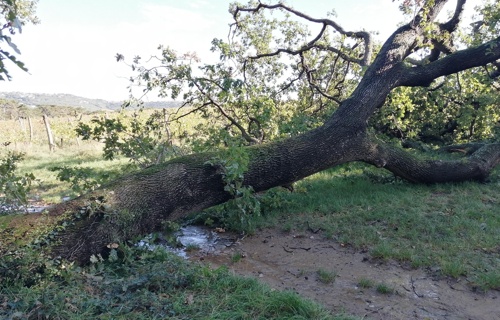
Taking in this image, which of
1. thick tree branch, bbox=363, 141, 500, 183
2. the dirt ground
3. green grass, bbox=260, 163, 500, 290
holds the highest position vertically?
thick tree branch, bbox=363, 141, 500, 183

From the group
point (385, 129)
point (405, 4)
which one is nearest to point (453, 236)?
point (405, 4)

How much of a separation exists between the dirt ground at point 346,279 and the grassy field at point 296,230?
0.22m

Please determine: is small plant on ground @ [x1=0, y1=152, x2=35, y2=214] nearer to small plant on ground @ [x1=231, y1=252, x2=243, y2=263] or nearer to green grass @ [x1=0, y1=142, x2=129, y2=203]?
small plant on ground @ [x1=231, y1=252, x2=243, y2=263]

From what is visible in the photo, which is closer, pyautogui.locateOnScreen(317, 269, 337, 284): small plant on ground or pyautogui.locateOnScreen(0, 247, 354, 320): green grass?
pyautogui.locateOnScreen(0, 247, 354, 320): green grass

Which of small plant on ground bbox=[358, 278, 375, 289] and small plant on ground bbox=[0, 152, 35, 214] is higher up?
small plant on ground bbox=[0, 152, 35, 214]

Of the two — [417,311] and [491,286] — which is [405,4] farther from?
[417,311]

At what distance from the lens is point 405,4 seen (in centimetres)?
773

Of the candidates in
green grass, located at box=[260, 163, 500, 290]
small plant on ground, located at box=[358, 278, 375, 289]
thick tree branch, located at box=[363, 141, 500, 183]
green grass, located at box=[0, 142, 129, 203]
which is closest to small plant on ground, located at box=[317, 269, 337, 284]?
small plant on ground, located at box=[358, 278, 375, 289]

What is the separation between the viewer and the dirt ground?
11.5 feet

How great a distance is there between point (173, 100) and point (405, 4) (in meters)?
4.94

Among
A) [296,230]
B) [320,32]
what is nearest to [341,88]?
[320,32]

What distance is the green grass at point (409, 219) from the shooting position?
443 cm

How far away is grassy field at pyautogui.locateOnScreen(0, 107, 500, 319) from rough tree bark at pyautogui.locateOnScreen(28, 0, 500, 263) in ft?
0.99

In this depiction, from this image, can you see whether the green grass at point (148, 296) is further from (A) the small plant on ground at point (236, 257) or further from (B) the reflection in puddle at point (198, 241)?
(B) the reflection in puddle at point (198, 241)
